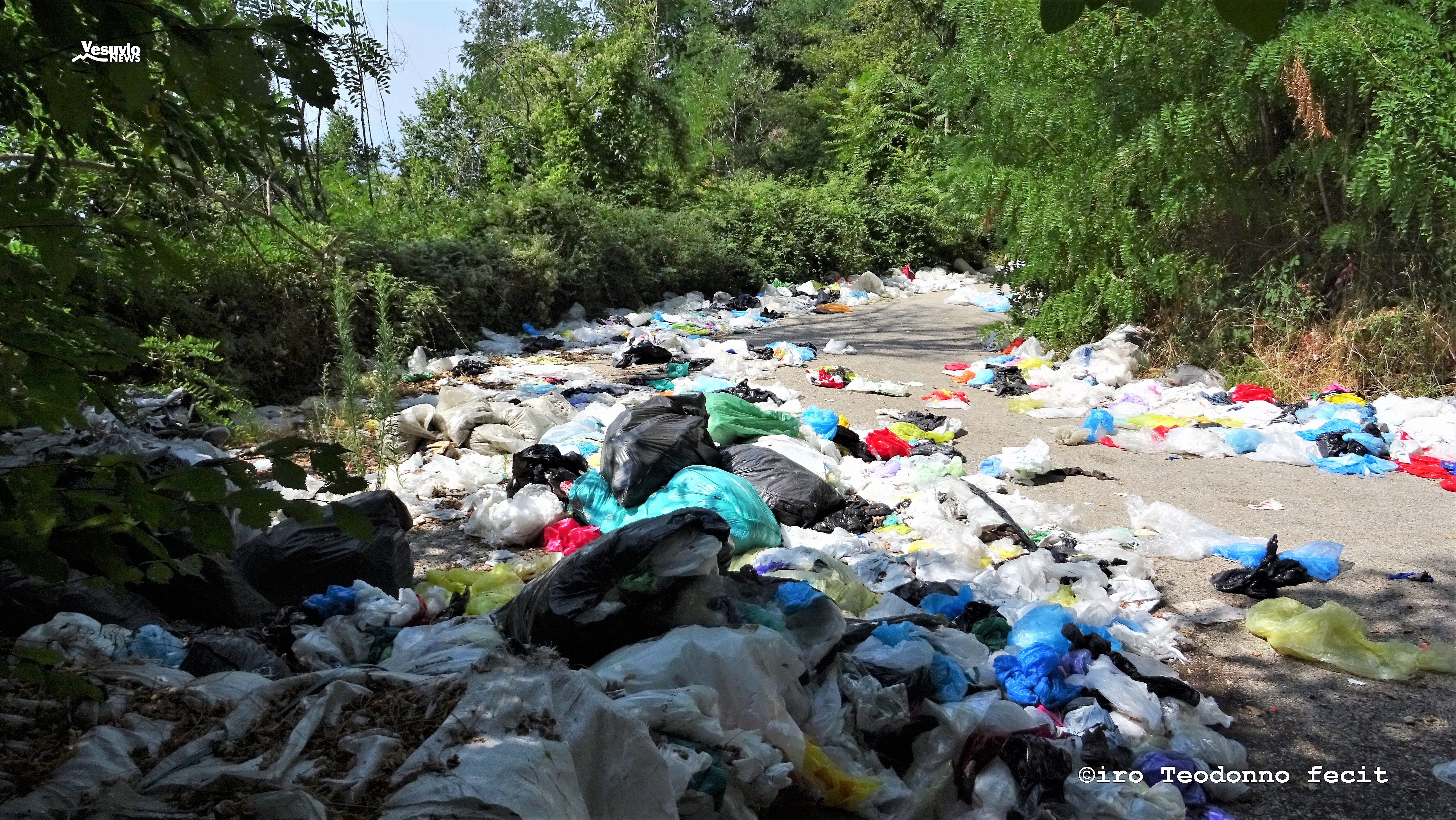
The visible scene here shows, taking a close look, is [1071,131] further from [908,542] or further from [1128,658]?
[1128,658]

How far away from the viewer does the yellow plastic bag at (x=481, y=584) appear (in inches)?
136

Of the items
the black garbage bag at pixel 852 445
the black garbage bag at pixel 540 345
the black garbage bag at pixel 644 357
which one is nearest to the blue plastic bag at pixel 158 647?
the black garbage bag at pixel 852 445

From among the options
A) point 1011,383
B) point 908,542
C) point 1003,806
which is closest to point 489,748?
point 1003,806

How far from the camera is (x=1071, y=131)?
27.7 ft

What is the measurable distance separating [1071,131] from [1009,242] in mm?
1538

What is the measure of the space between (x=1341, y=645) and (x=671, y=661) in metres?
2.47

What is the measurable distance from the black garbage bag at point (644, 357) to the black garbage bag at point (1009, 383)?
2.92 metres

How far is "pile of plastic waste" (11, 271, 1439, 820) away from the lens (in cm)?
179

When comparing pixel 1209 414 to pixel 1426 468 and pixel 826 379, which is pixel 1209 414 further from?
pixel 826 379

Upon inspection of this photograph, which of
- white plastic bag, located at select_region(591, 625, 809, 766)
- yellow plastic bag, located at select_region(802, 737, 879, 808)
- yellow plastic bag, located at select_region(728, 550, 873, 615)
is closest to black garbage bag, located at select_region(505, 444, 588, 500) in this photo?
yellow plastic bag, located at select_region(728, 550, 873, 615)

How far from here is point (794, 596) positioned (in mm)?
3004

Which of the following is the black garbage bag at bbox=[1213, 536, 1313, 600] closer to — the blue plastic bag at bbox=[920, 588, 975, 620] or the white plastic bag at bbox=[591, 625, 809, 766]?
the blue plastic bag at bbox=[920, 588, 975, 620]

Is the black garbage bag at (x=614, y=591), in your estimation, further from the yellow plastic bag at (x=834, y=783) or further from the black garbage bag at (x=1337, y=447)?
the black garbage bag at (x=1337, y=447)

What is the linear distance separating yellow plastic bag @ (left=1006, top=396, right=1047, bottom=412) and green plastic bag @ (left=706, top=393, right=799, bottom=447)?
2.44 meters
